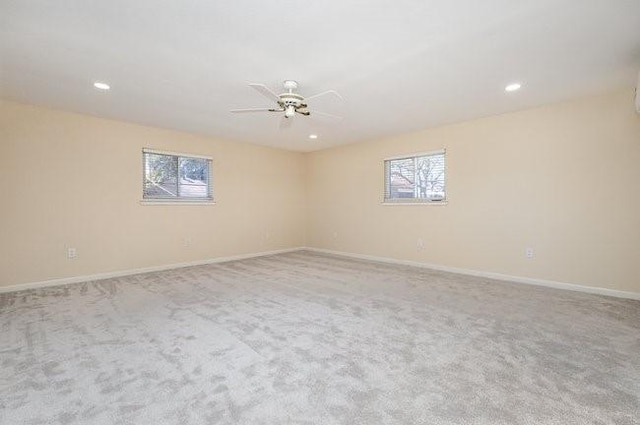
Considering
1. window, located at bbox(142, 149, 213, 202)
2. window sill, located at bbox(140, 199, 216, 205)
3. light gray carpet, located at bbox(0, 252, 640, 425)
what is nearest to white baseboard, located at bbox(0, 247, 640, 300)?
light gray carpet, located at bbox(0, 252, 640, 425)

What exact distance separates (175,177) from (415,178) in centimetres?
413

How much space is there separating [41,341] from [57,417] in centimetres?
120

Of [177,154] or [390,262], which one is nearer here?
[177,154]

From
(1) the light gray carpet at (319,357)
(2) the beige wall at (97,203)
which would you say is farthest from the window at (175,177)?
(1) the light gray carpet at (319,357)

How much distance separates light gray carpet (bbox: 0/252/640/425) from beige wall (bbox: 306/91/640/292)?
55 centimetres

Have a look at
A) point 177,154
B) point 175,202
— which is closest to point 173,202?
point 175,202

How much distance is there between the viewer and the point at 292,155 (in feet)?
23.1

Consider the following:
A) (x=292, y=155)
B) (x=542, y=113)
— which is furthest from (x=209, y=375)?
(x=292, y=155)

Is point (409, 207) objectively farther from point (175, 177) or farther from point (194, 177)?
point (175, 177)

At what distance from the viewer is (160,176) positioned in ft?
16.7

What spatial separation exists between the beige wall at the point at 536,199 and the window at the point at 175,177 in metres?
3.18

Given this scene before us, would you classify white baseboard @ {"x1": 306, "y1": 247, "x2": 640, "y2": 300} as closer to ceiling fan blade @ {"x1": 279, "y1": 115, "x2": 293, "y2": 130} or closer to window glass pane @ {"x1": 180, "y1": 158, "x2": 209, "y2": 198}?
ceiling fan blade @ {"x1": 279, "y1": 115, "x2": 293, "y2": 130}

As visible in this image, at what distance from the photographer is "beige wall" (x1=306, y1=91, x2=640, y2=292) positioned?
11.3ft

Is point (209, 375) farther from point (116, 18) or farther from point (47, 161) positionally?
point (47, 161)
